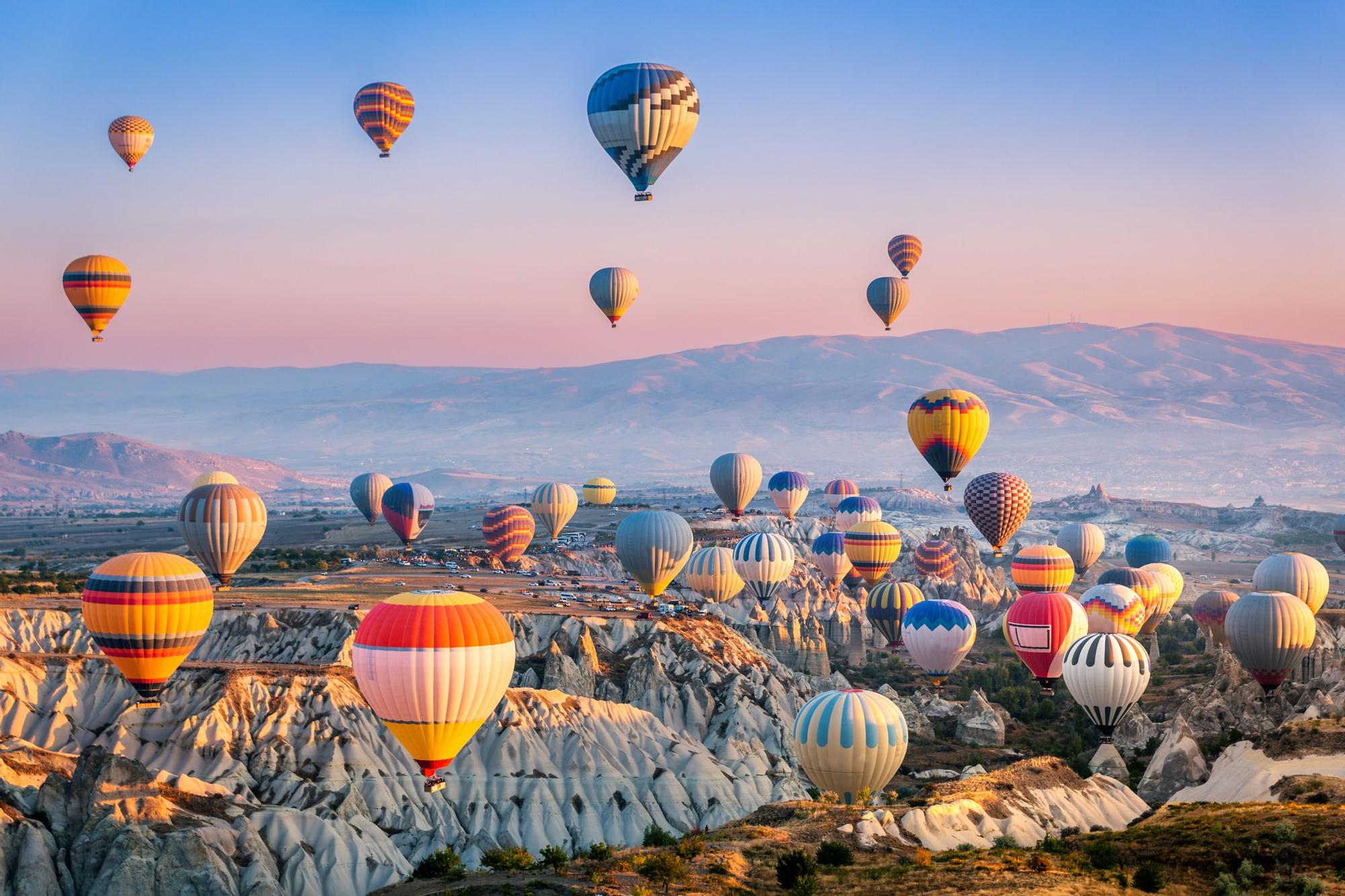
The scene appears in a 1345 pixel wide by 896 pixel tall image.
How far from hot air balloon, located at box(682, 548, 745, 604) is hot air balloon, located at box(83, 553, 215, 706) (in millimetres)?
40822

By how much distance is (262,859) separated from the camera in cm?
5884

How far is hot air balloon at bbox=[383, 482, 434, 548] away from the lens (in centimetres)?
13038

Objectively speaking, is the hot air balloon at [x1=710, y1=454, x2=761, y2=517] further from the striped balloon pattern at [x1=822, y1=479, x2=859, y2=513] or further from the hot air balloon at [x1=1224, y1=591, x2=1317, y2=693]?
the hot air balloon at [x1=1224, y1=591, x2=1317, y2=693]

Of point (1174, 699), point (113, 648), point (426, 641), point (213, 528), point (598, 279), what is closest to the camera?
point (426, 641)

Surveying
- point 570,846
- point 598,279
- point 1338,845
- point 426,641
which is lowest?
point 570,846

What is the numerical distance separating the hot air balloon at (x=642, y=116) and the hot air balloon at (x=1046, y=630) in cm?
3058

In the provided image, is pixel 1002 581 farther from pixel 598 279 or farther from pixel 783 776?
pixel 783 776

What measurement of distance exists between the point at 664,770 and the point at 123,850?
94.9ft

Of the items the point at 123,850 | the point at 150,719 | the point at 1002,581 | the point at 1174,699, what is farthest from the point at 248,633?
the point at 1002,581

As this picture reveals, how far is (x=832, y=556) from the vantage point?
431ft

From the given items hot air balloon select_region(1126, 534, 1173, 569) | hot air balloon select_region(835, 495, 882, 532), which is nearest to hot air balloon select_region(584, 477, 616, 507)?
hot air balloon select_region(835, 495, 882, 532)

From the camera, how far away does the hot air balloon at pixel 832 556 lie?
13075cm

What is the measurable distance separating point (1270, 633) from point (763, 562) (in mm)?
36019

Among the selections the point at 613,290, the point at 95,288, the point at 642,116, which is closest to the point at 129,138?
the point at 95,288
